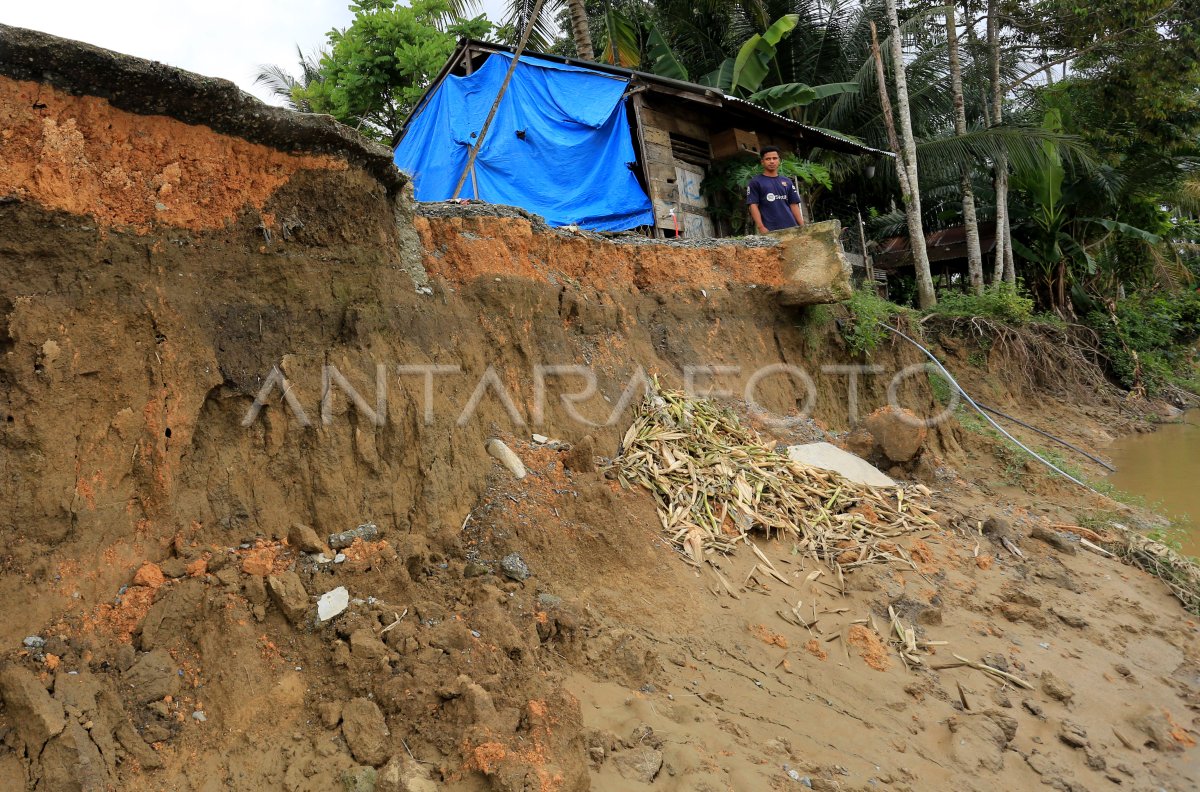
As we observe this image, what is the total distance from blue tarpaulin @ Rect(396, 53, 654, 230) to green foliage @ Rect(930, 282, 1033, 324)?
→ 5.93 metres

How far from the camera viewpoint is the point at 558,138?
31.3 ft

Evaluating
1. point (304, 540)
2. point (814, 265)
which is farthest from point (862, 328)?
point (304, 540)

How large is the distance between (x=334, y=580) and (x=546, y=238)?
3172mm

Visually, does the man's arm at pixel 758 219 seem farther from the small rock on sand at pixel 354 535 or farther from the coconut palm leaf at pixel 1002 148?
the coconut palm leaf at pixel 1002 148

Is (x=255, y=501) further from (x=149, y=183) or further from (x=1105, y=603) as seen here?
(x=1105, y=603)

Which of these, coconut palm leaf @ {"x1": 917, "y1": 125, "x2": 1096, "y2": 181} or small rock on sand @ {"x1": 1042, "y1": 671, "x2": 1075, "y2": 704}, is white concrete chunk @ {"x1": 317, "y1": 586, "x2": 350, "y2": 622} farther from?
coconut palm leaf @ {"x1": 917, "y1": 125, "x2": 1096, "y2": 181}

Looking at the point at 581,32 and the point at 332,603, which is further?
the point at 581,32

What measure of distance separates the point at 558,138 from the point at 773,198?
10.3 feet

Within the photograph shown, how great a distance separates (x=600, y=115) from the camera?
9422mm

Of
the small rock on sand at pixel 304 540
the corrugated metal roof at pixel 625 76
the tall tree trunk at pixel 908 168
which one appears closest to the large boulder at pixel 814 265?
the corrugated metal roof at pixel 625 76

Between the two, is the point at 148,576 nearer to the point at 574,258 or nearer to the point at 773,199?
the point at 574,258

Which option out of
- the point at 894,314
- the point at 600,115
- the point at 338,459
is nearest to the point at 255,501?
the point at 338,459

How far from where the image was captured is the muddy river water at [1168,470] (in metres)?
8.02

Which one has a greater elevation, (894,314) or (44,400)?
(44,400)
